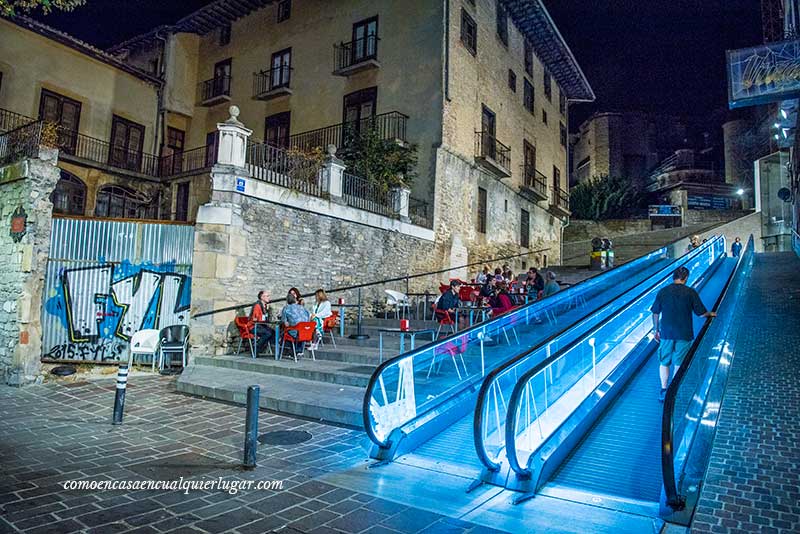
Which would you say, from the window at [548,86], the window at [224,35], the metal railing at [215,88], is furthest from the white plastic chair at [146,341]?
the window at [548,86]

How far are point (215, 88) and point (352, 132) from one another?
935cm

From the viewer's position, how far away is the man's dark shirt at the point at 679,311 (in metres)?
6.07

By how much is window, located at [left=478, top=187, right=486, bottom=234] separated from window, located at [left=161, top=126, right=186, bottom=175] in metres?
13.2

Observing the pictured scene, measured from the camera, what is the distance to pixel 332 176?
13.1m

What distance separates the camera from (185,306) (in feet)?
35.6

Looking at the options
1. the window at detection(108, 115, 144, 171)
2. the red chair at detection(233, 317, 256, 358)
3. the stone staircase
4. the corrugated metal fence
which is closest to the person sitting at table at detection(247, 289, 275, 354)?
the red chair at detection(233, 317, 256, 358)

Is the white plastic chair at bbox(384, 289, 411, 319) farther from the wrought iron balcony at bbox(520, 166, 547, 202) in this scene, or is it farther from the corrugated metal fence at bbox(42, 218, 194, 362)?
the wrought iron balcony at bbox(520, 166, 547, 202)

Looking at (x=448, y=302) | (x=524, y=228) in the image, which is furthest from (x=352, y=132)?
(x=524, y=228)

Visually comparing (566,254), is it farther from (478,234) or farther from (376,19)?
(376,19)

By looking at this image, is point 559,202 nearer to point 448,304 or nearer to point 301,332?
point 448,304

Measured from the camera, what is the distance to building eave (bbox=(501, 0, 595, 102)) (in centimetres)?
2245

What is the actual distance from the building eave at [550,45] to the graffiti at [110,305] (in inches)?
748

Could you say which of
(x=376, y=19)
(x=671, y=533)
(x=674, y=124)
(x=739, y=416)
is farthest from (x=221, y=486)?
(x=674, y=124)

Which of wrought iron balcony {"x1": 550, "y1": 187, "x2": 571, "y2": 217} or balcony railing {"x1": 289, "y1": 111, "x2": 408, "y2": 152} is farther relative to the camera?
wrought iron balcony {"x1": 550, "y1": 187, "x2": 571, "y2": 217}
